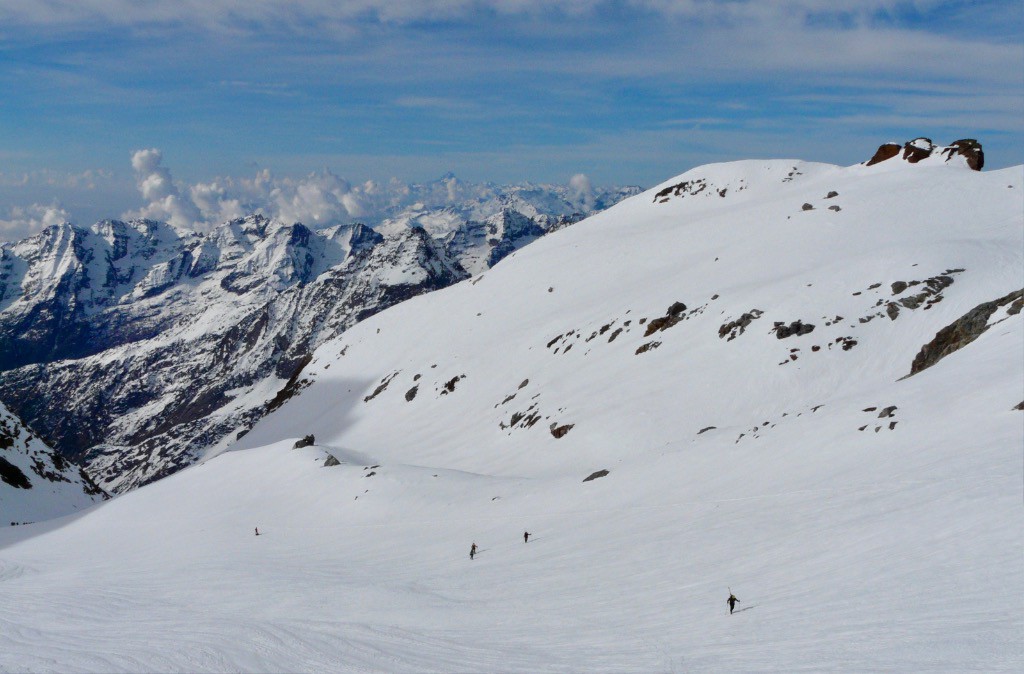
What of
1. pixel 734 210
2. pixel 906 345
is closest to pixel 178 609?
pixel 906 345

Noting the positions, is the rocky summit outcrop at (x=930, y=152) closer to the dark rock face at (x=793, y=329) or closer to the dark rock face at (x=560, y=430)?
the dark rock face at (x=793, y=329)

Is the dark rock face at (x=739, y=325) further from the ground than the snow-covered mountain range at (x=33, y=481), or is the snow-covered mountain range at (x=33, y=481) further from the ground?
the dark rock face at (x=739, y=325)

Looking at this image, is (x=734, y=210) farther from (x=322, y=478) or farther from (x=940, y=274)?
(x=322, y=478)

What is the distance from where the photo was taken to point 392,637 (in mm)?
19047

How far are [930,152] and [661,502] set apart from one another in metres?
84.3

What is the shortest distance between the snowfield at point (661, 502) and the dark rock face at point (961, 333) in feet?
1.72

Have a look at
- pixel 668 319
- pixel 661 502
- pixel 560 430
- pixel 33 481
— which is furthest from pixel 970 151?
pixel 33 481

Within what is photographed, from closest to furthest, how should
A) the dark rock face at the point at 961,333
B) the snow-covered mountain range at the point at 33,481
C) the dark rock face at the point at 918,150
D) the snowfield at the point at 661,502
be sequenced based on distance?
the snowfield at the point at 661,502 < the dark rock face at the point at 961,333 < the snow-covered mountain range at the point at 33,481 < the dark rock face at the point at 918,150

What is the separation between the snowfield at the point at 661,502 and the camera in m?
16.5

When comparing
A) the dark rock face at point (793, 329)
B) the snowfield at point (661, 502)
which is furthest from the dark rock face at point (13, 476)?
the dark rock face at point (793, 329)

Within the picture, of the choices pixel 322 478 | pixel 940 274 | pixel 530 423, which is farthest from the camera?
pixel 530 423

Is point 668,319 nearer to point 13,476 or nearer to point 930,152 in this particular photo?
point 930,152

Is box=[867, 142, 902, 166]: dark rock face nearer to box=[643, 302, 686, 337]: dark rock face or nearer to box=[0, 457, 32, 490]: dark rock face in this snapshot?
box=[643, 302, 686, 337]: dark rock face

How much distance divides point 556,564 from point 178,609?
14039 mm
